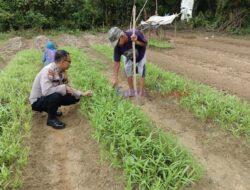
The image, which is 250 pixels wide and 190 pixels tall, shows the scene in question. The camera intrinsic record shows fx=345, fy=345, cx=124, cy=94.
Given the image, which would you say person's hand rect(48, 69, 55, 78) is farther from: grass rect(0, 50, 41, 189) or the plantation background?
the plantation background

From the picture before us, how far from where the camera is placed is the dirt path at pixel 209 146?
3.79 meters

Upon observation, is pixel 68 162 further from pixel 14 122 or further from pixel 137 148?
pixel 14 122

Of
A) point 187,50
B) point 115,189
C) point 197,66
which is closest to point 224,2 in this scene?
point 187,50

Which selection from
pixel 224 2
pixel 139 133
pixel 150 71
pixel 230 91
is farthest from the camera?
pixel 224 2

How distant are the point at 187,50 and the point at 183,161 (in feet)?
27.0

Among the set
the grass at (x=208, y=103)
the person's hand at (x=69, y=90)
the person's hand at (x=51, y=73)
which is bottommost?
the grass at (x=208, y=103)

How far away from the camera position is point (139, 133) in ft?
14.4

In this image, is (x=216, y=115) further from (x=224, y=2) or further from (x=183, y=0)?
(x=183, y=0)

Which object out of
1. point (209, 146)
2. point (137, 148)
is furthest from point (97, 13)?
point (137, 148)

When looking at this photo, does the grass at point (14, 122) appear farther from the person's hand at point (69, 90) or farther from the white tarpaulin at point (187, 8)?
the white tarpaulin at point (187, 8)

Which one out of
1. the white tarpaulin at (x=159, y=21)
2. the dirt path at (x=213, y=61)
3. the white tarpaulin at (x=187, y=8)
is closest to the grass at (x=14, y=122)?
the dirt path at (x=213, y=61)

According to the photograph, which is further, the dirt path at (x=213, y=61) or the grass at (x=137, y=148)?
the dirt path at (x=213, y=61)

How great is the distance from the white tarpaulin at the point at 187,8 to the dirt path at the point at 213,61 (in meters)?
3.44

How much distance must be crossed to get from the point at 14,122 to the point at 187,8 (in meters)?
14.0
